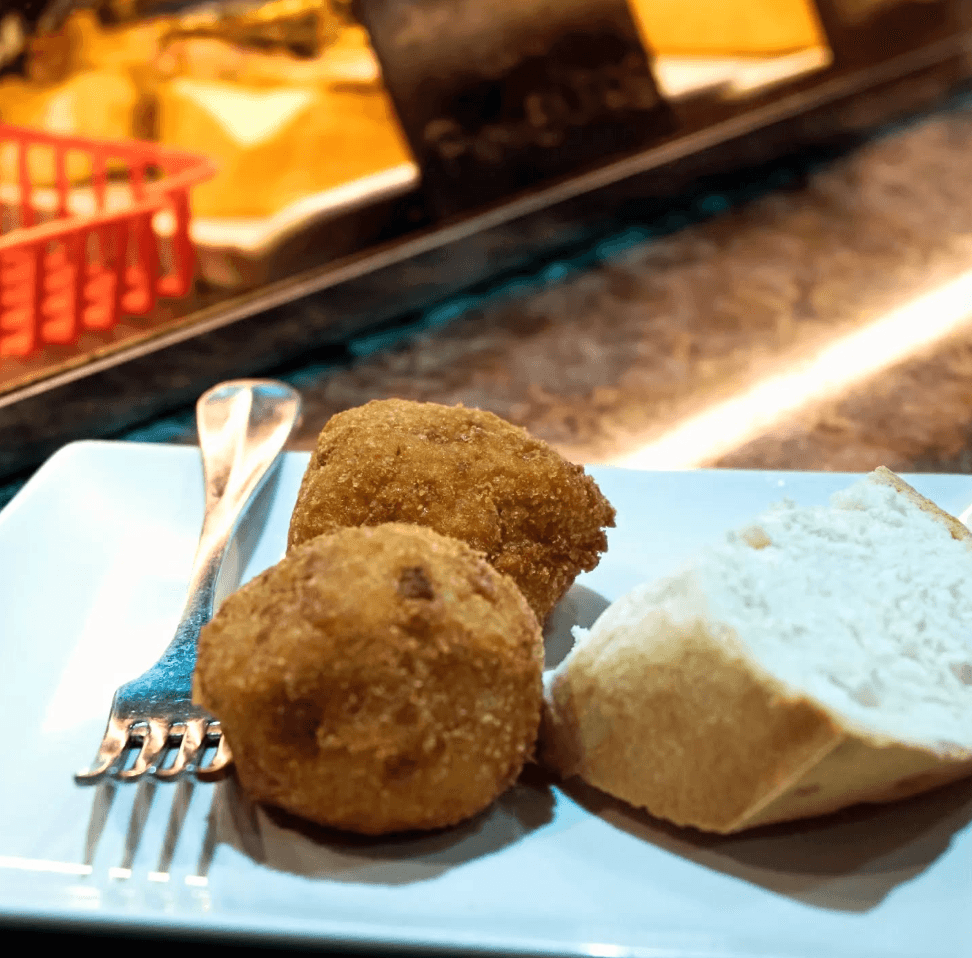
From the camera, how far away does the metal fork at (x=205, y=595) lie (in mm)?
1050

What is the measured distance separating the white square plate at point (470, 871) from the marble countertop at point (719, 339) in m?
0.99

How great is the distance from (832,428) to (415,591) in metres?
1.31

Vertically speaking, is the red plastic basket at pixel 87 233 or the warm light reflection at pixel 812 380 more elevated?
the red plastic basket at pixel 87 233

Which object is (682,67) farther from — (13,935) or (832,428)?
(13,935)

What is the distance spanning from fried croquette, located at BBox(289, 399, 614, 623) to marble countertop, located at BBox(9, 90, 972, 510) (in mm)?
683

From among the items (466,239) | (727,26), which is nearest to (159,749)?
(466,239)

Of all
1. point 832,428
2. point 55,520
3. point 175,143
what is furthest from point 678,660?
point 175,143

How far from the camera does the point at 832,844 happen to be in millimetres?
978

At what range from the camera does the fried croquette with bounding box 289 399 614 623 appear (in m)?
1.21

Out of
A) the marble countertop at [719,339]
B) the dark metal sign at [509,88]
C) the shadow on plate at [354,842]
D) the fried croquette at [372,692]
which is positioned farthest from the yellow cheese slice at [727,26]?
the shadow on plate at [354,842]

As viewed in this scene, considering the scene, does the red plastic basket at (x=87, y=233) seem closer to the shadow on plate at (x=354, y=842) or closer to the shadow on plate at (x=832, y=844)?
the shadow on plate at (x=354, y=842)

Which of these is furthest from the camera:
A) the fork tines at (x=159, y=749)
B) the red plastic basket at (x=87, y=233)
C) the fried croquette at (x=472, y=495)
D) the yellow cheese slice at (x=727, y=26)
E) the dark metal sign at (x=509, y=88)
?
the yellow cheese slice at (x=727, y=26)

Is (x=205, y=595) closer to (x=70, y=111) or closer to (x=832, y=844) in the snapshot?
(x=832, y=844)

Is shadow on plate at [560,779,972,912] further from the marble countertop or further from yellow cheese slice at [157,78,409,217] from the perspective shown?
yellow cheese slice at [157,78,409,217]
